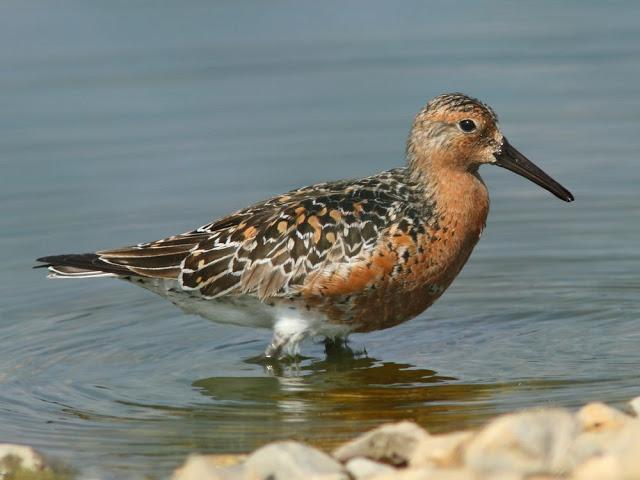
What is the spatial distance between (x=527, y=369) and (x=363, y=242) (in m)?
1.55

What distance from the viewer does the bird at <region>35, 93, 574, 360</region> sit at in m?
11.1

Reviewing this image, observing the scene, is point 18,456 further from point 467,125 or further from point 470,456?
point 467,125

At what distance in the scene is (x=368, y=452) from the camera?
7965 mm

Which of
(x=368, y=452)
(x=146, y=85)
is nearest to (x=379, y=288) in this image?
(x=368, y=452)

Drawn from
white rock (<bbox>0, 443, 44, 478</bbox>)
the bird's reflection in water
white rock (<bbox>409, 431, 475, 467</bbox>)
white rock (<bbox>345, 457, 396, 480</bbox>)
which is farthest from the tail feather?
white rock (<bbox>409, 431, 475, 467</bbox>)

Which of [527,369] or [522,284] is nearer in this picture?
[527,369]

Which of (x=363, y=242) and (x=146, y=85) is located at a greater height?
(x=146, y=85)

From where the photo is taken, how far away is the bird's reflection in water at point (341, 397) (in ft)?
32.4

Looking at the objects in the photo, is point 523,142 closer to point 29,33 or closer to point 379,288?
point 379,288

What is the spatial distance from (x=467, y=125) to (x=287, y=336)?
7.22 ft

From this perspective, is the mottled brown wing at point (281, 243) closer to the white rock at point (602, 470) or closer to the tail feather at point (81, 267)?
the tail feather at point (81, 267)

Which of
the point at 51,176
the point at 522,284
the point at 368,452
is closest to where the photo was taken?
the point at 368,452

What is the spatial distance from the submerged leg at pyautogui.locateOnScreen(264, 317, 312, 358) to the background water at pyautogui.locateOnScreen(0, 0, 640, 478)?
0.61ft

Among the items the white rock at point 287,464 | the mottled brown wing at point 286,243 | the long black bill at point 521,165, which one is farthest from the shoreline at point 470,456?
the long black bill at point 521,165
